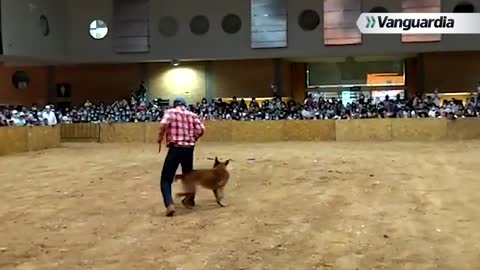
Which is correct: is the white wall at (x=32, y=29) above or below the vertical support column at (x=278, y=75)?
above

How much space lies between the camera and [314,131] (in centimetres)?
2484

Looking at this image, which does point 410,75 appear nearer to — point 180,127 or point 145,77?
point 145,77

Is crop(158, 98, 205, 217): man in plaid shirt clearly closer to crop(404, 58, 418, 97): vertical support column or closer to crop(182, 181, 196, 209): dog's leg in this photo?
crop(182, 181, 196, 209): dog's leg

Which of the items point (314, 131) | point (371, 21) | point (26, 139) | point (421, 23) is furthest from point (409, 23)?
point (26, 139)

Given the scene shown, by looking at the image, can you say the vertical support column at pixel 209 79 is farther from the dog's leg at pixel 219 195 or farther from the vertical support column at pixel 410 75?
the dog's leg at pixel 219 195

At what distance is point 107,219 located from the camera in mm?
8648

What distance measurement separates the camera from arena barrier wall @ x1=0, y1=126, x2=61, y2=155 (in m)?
20.7

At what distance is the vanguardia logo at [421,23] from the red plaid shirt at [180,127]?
328 inches

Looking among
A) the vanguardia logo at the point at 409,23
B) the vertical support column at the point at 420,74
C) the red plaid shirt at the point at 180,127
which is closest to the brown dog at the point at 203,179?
the red plaid shirt at the point at 180,127

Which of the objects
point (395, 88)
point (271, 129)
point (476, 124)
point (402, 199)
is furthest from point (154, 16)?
point (402, 199)

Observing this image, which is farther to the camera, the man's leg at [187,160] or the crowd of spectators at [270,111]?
the crowd of spectators at [270,111]

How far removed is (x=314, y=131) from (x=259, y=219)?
1670 cm

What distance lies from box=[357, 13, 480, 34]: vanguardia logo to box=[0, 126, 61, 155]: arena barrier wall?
11352mm

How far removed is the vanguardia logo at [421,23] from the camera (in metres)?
14.7
